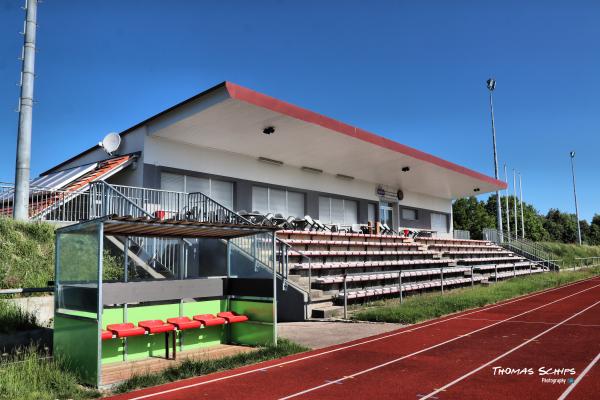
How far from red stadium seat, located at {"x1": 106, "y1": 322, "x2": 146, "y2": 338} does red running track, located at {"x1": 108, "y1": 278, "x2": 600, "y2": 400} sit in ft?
4.64

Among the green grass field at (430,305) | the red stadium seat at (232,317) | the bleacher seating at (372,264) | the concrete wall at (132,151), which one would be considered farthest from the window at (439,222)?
the red stadium seat at (232,317)

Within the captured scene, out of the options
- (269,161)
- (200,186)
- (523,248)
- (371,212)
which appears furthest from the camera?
(523,248)

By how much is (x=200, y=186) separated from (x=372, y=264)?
7678 mm

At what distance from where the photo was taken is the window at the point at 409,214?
117ft

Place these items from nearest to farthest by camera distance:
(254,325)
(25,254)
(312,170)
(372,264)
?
(254,325), (25,254), (372,264), (312,170)

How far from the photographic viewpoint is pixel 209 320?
9742mm

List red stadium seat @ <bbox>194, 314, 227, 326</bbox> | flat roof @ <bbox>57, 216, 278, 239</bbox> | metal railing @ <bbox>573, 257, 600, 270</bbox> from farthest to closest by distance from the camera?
metal railing @ <bbox>573, 257, 600, 270</bbox> → red stadium seat @ <bbox>194, 314, 227, 326</bbox> → flat roof @ <bbox>57, 216, 278, 239</bbox>

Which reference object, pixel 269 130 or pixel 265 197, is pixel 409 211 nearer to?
pixel 265 197

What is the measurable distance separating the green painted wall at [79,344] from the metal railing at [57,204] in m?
7.92

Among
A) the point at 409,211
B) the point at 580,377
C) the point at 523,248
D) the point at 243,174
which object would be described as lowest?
the point at 580,377

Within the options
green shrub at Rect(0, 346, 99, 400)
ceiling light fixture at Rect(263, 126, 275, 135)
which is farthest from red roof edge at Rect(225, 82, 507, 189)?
green shrub at Rect(0, 346, 99, 400)

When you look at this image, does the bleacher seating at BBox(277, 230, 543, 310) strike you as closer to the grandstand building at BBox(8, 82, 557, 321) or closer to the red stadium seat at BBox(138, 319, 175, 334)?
the grandstand building at BBox(8, 82, 557, 321)

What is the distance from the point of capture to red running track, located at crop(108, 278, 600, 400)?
6.65 m

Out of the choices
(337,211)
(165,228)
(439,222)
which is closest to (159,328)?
(165,228)
